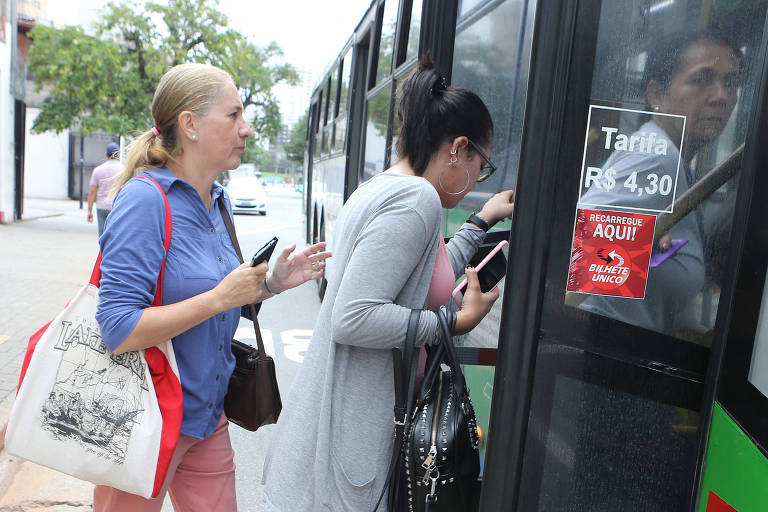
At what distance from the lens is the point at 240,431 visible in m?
4.77

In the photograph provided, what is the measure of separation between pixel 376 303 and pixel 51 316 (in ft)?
20.8

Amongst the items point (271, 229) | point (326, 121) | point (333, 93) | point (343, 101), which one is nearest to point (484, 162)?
point (343, 101)

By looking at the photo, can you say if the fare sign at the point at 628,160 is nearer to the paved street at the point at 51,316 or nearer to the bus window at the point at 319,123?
the paved street at the point at 51,316

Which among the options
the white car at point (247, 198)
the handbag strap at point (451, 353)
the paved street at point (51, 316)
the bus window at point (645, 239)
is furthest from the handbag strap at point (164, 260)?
the white car at point (247, 198)

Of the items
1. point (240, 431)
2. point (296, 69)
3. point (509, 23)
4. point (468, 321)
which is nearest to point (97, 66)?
point (240, 431)

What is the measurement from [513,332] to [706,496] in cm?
55

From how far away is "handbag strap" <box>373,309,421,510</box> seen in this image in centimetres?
170

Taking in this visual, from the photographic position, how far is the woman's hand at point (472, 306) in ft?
6.03

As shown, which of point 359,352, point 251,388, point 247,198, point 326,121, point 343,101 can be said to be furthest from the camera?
point 247,198

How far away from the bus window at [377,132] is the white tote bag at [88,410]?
3.27 m

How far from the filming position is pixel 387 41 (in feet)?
18.1

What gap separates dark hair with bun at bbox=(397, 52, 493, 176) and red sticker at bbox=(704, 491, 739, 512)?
1.02 metres

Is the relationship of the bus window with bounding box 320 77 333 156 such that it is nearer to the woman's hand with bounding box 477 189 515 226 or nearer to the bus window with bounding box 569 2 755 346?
the woman's hand with bounding box 477 189 515 226

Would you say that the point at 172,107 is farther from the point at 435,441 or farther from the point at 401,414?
the point at 435,441
